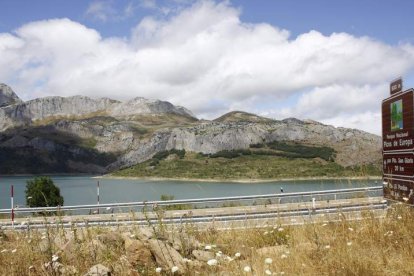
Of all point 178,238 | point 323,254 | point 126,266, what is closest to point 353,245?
point 323,254

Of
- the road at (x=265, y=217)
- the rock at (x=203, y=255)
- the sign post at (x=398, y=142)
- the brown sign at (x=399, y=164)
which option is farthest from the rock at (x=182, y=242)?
the brown sign at (x=399, y=164)

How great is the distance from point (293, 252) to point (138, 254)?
2051 millimetres

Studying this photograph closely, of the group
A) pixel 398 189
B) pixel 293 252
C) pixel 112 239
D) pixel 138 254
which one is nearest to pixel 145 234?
pixel 138 254

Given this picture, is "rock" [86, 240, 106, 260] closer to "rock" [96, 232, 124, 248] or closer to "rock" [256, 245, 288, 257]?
"rock" [96, 232, 124, 248]

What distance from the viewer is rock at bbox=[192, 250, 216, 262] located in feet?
18.5

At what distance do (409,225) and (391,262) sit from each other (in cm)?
155

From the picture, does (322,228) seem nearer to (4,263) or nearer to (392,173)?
(392,173)

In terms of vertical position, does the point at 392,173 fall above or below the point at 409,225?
above

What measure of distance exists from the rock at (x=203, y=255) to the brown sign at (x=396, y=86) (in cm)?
613

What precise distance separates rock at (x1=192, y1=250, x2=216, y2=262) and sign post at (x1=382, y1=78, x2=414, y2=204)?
424 centimetres

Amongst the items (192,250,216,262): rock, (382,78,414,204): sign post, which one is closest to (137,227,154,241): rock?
(192,250,216,262): rock

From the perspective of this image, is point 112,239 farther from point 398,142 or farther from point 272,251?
point 398,142

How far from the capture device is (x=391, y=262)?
479 cm

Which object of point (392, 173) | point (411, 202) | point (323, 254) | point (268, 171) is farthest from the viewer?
point (268, 171)
